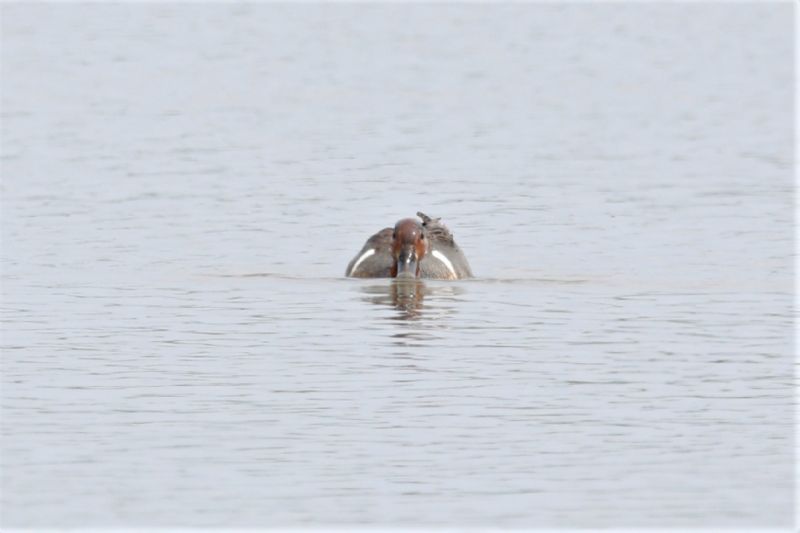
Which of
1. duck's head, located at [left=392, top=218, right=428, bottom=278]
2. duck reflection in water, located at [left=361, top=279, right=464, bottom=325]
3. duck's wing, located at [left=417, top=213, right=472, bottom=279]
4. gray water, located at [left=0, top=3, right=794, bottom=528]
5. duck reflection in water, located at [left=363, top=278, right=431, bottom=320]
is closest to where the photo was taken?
gray water, located at [left=0, top=3, right=794, bottom=528]

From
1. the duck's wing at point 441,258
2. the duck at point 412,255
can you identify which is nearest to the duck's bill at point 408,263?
the duck at point 412,255

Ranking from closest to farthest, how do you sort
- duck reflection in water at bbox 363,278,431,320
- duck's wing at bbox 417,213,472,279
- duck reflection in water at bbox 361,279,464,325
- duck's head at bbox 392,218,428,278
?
duck reflection in water at bbox 361,279,464,325, duck reflection in water at bbox 363,278,431,320, duck's head at bbox 392,218,428,278, duck's wing at bbox 417,213,472,279

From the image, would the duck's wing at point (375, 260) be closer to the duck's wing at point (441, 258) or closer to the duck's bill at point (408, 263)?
the duck's bill at point (408, 263)

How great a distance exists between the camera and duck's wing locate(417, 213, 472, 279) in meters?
21.8

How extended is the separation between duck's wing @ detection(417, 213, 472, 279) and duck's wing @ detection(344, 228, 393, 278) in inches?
14.3

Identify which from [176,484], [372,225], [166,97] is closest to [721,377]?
[176,484]

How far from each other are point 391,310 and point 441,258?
2118 millimetres

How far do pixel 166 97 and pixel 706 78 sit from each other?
1223 cm

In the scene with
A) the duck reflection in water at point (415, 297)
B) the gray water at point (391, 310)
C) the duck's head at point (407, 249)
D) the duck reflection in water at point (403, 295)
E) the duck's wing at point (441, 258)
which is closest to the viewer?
the gray water at point (391, 310)

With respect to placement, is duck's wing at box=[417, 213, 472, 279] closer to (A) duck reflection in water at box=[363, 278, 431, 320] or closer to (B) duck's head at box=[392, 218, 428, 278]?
(B) duck's head at box=[392, 218, 428, 278]

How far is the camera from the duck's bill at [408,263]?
21.5 m

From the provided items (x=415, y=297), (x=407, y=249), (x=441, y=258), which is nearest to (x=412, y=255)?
(x=407, y=249)

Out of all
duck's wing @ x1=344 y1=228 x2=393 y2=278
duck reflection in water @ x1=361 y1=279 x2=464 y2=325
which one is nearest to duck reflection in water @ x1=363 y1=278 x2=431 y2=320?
duck reflection in water @ x1=361 y1=279 x2=464 y2=325

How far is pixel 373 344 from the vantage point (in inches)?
706
